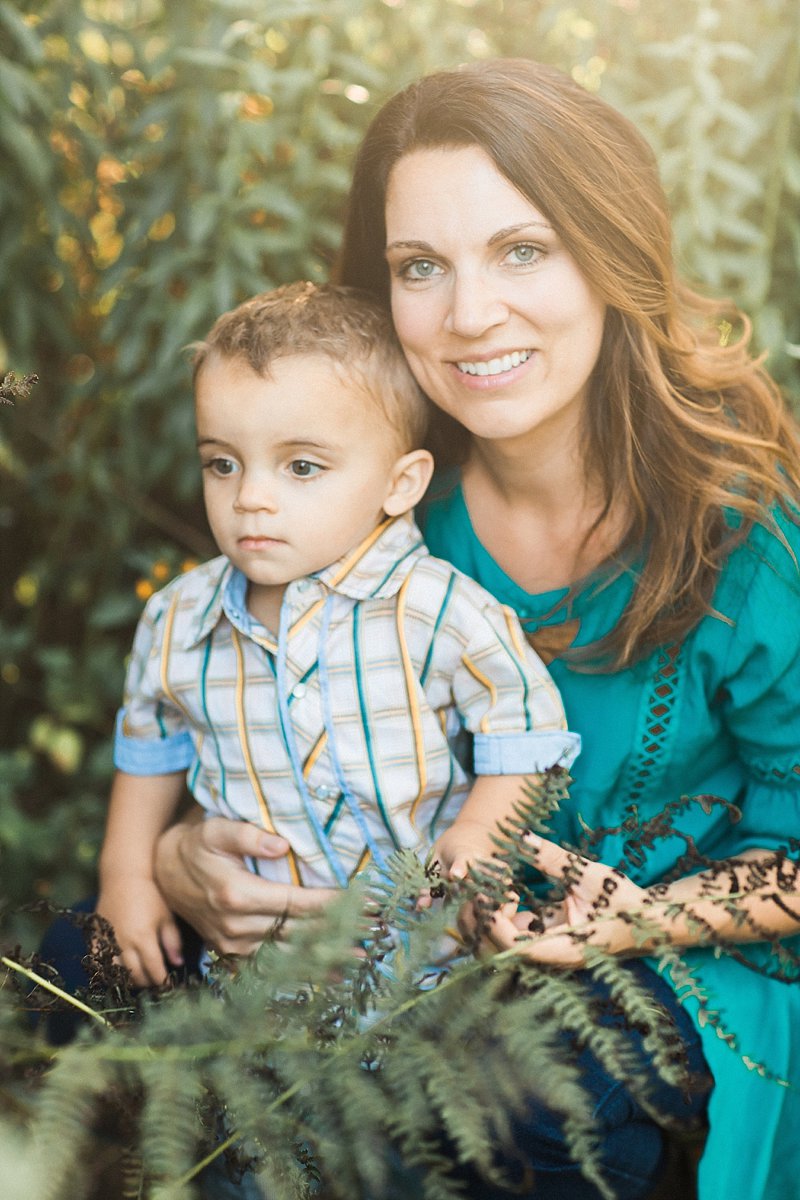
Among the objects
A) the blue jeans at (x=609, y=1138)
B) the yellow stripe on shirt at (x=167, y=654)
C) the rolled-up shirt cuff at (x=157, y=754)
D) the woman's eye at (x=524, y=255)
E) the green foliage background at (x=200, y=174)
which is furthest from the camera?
the green foliage background at (x=200, y=174)

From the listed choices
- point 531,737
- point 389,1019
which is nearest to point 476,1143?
point 389,1019

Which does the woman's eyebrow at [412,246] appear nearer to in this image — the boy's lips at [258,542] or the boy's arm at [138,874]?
the boy's lips at [258,542]

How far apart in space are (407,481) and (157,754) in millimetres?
612

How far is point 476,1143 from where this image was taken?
1092 mm

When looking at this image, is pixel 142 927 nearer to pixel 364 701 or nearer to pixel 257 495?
pixel 364 701

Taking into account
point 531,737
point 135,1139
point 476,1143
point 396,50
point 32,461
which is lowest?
point 135,1139

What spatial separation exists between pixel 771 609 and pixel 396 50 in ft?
5.09

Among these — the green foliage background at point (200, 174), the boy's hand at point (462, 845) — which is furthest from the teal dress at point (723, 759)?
the green foliage background at point (200, 174)

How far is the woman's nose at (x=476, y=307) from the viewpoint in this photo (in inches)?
64.1

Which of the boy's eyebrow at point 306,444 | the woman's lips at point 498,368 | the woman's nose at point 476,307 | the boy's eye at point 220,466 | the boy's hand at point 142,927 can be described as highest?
the woman's nose at point 476,307

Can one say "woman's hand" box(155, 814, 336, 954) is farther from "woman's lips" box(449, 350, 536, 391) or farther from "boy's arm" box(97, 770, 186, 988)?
"woman's lips" box(449, 350, 536, 391)

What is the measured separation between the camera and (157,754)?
1917mm

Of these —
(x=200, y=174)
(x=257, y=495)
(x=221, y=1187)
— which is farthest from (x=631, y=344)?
(x=221, y=1187)

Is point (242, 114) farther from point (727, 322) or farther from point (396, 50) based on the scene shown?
point (727, 322)
